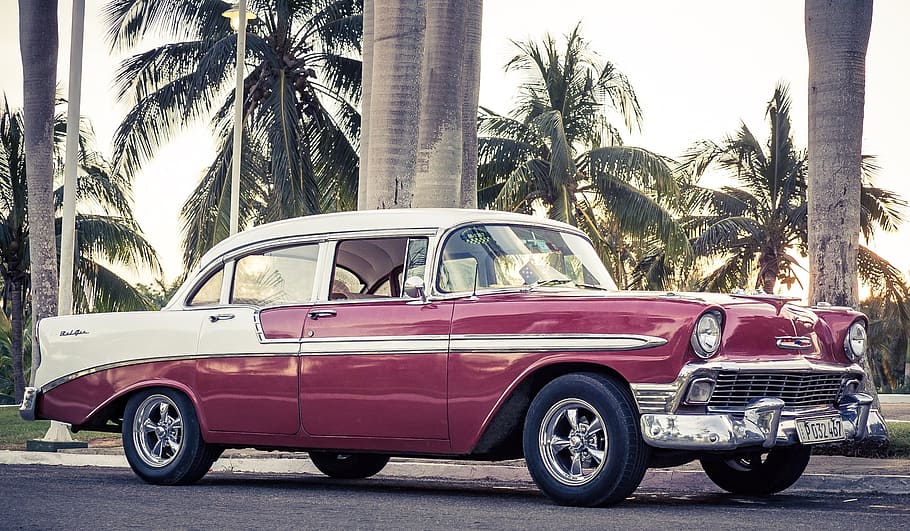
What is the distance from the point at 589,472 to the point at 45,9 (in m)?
16.0

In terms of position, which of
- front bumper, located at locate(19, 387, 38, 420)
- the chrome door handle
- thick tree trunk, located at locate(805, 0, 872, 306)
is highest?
thick tree trunk, located at locate(805, 0, 872, 306)

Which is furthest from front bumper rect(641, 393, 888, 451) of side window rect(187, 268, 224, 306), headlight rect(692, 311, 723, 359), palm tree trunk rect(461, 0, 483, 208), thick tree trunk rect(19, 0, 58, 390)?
thick tree trunk rect(19, 0, 58, 390)

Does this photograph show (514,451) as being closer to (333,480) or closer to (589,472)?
(589,472)

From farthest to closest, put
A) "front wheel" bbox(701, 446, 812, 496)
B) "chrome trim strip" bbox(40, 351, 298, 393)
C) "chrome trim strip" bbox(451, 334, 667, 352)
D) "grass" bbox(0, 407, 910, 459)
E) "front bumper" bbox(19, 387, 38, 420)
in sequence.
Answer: "grass" bbox(0, 407, 910, 459) < "front bumper" bbox(19, 387, 38, 420) < "chrome trim strip" bbox(40, 351, 298, 393) < "front wheel" bbox(701, 446, 812, 496) < "chrome trim strip" bbox(451, 334, 667, 352)

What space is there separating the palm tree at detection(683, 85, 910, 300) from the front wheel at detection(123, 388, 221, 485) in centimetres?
2564

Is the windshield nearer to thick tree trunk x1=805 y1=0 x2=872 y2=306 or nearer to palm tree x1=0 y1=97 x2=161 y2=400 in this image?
thick tree trunk x1=805 y1=0 x2=872 y2=306

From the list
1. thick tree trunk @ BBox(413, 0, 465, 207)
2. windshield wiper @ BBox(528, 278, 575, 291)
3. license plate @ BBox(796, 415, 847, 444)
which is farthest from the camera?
thick tree trunk @ BBox(413, 0, 465, 207)

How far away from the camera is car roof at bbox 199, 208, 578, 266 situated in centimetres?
848

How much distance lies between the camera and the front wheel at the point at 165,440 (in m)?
9.23

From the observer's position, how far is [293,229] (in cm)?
926

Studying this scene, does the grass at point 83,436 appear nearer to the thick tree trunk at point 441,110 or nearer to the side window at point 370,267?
the thick tree trunk at point 441,110

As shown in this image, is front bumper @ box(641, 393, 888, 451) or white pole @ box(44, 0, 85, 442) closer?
front bumper @ box(641, 393, 888, 451)

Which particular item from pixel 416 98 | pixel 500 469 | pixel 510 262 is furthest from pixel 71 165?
pixel 510 262

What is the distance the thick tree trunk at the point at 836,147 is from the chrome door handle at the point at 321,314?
5.27 m
